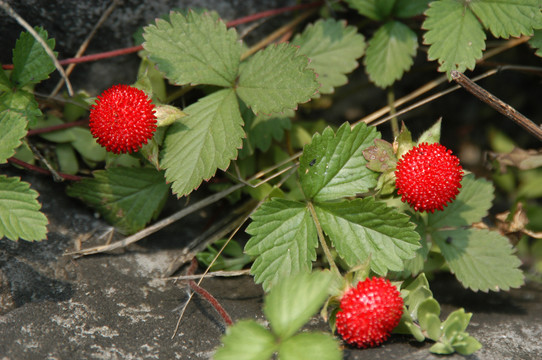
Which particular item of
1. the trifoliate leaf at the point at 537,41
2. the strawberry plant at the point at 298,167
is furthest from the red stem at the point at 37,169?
the trifoliate leaf at the point at 537,41

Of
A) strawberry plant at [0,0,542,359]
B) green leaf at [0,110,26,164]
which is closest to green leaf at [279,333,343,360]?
strawberry plant at [0,0,542,359]

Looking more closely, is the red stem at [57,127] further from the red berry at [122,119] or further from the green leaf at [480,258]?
the green leaf at [480,258]

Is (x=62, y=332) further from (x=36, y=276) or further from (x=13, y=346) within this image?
(x=36, y=276)

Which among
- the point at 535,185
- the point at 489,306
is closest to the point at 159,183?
the point at 489,306

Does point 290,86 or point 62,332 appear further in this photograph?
point 290,86

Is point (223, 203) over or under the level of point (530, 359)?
over

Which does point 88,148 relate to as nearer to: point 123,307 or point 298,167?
point 123,307

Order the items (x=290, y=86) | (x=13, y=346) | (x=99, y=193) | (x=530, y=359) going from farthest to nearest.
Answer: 1. (x=99, y=193)
2. (x=290, y=86)
3. (x=530, y=359)
4. (x=13, y=346)
